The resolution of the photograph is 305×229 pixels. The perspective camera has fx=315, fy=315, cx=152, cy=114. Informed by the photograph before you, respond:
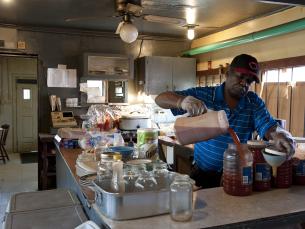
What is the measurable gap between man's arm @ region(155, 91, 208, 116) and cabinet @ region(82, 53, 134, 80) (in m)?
3.27

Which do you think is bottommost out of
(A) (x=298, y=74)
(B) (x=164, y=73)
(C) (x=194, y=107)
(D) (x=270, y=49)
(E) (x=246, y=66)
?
(C) (x=194, y=107)

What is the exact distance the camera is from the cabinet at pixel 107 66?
5077 millimetres

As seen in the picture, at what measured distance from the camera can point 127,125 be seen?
4.77 metres

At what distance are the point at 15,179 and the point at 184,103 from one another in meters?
4.80

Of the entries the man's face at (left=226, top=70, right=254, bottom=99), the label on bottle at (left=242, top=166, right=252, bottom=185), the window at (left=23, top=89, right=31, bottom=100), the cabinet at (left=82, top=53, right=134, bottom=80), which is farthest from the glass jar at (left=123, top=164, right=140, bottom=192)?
the window at (left=23, top=89, right=31, bottom=100)

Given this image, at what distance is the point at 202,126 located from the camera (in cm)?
146

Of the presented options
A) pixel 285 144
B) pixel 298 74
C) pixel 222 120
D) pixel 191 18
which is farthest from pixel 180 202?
pixel 191 18

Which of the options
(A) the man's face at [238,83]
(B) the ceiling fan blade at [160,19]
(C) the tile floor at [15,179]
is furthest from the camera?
(C) the tile floor at [15,179]

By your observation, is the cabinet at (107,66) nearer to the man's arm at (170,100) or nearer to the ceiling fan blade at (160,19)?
the ceiling fan blade at (160,19)

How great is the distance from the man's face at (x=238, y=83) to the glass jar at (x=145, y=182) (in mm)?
833

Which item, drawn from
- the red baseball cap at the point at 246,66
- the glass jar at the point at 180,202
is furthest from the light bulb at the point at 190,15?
the glass jar at the point at 180,202

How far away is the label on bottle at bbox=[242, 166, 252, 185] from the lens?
58.8 inches

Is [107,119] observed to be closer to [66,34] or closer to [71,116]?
[71,116]

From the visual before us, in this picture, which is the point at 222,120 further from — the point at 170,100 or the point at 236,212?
the point at 170,100
